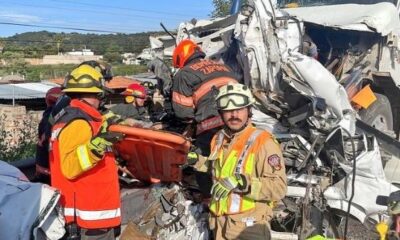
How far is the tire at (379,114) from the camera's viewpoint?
623 cm

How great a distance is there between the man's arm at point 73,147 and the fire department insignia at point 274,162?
3.51 feet

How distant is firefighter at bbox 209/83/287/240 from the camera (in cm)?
311

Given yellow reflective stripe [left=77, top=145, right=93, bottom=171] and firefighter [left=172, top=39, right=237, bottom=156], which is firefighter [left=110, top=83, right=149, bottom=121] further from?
yellow reflective stripe [left=77, top=145, right=93, bottom=171]

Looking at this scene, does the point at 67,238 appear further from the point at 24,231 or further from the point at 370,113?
the point at 370,113

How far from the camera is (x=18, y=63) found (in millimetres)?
63688

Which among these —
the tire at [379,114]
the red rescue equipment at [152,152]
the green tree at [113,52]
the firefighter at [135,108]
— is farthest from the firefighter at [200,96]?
the green tree at [113,52]

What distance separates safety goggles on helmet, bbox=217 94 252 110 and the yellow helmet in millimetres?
873

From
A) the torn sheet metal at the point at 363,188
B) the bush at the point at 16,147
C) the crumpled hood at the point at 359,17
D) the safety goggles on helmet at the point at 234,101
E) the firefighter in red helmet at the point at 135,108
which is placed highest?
the crumpled hood at the point at 359,17

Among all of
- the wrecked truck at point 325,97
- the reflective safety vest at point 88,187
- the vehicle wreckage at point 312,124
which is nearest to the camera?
the reflective safety vest at point 88,187

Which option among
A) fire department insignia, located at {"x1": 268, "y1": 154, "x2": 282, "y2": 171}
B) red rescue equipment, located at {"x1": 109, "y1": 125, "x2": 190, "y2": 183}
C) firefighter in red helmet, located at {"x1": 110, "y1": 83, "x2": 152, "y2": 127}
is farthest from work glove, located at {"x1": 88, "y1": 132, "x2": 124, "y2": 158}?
firefighter in red helmet, located at {"x1": 110, "y1": 83, "x2": 152, "y2": 127}

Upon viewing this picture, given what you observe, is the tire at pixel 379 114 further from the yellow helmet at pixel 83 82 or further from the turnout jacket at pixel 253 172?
the yellow helmet at pixel 83 82

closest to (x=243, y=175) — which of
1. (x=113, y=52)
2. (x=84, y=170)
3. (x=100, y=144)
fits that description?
(x=100, y=144)

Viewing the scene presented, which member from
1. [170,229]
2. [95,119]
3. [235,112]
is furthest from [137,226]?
[235,112]

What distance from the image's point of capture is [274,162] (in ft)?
10.3
